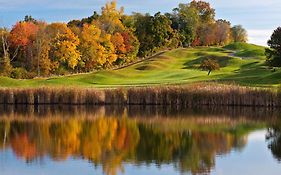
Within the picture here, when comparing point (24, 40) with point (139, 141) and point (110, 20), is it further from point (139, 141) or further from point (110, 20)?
point (139, 141)

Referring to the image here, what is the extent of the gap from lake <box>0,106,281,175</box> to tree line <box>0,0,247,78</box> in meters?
30.2

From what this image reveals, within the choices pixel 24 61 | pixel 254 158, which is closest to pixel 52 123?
pixel 254 158

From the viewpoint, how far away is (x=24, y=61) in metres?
73.9

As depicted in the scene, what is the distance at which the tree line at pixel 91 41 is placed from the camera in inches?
2830

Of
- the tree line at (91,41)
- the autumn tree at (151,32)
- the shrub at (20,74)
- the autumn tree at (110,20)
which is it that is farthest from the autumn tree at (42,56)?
the autumn tree at (151,32)

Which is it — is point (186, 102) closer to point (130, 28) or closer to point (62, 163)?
point (62, 163)

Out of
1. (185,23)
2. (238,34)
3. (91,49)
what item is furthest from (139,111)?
(238,34)

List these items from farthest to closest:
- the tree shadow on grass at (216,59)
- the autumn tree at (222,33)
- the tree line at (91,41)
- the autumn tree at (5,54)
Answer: the autumn tree at (222,33) → the tree shadow on grass at (216,59) → the tree line at (91,41) → the autumn tree at (5,54)

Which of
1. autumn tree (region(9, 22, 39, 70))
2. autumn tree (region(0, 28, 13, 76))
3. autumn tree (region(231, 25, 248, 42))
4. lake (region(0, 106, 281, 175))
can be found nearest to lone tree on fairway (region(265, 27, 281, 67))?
lake (region(0, 106, 281, 175))

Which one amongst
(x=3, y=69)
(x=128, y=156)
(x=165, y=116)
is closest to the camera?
(x=128, y=156)

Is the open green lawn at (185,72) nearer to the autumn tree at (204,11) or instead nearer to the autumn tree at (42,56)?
the autumn tree at (42,56)

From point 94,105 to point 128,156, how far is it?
21512 mm

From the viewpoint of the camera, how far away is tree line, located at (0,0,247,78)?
71875mm

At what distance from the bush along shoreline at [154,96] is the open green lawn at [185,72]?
14.1ft
